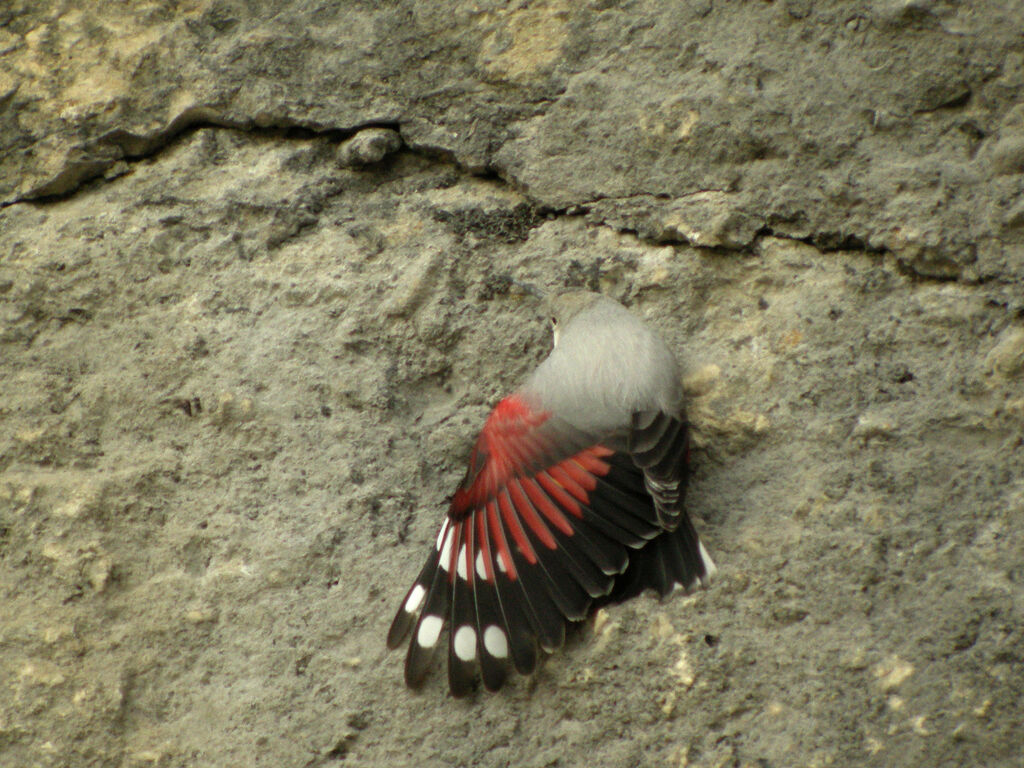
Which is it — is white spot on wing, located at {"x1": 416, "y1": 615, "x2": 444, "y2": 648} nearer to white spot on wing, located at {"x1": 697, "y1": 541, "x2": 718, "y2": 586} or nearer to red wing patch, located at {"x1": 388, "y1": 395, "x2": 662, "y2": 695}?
red wing patch, located at {"x1": 388, "y1": 395, "x2": 662, "y2": 695}

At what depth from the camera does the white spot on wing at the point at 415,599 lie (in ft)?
6.19

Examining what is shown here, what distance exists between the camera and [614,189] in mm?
2240

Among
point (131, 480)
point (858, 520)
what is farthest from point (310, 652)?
point (858, 520)

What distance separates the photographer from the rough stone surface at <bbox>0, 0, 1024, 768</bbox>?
1.80m

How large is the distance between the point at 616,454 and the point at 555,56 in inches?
40.0

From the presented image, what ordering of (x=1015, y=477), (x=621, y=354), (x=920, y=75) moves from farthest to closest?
(x=920, y=75) → (x=621, y=354) → (x=1015, y=477)

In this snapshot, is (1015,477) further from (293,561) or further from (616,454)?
(293,561)

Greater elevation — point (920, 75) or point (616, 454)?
point (920, 75)

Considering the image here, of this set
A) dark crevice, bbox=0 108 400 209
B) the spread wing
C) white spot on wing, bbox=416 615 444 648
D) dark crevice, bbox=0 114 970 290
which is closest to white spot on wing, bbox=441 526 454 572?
the spread wing

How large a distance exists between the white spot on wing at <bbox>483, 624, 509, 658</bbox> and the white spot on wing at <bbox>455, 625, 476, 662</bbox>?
26 millimetres

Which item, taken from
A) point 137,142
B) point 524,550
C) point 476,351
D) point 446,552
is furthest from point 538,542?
point 137,142

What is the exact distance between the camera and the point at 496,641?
5.98 ft

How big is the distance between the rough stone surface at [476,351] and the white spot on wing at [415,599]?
0.29 ft

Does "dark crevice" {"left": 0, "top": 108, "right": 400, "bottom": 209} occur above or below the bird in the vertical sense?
above
